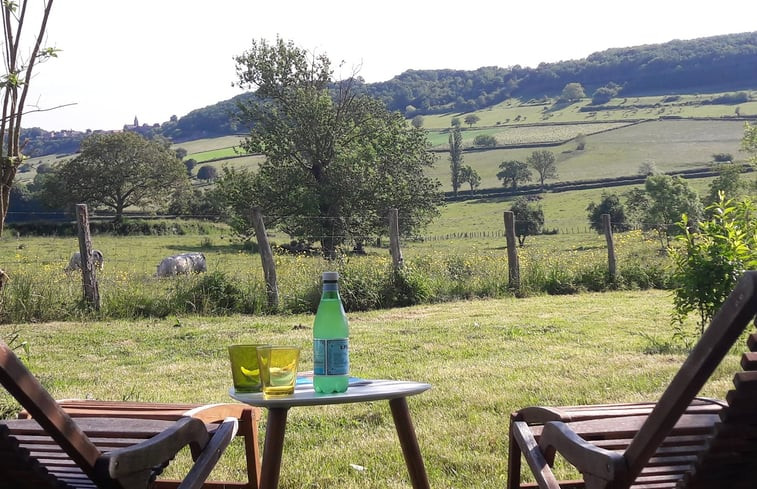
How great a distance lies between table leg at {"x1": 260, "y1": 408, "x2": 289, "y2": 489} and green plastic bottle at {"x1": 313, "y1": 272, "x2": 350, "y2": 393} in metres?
0.16

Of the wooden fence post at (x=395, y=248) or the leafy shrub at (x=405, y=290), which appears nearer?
the leafy shrub at (x=405, y=290)

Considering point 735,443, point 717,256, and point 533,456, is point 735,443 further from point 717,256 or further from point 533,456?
point 717,256

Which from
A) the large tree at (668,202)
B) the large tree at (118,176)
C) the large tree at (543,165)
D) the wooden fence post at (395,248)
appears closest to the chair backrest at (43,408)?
the wooden fence post at (395,248)

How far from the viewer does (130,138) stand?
178ft

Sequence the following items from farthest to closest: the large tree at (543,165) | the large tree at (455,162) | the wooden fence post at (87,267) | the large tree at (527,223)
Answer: the large tree at (455,162) → the large tree at (543,165) → the large tree at (527,223) → the wooden fence post at (87,267)

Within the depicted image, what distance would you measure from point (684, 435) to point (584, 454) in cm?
49

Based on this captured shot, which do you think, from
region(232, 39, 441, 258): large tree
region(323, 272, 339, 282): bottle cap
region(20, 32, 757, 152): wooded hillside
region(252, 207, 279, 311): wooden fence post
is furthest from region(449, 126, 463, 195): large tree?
region(323, 272, 339, 282): bottle cap

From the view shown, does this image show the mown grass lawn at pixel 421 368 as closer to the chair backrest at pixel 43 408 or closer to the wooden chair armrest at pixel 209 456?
the wooden chair armrest at pixel 209 456

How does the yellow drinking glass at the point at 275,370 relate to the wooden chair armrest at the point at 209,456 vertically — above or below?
above

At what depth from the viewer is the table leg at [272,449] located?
2.41 m

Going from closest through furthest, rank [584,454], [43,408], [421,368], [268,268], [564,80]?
[43,408]
[584,454]
[421,368]
[268,268]
[564,80]

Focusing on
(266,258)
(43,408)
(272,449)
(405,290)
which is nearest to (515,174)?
(405,290)

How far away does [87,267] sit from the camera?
32.5ft

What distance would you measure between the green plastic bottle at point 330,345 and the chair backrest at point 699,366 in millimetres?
1001
